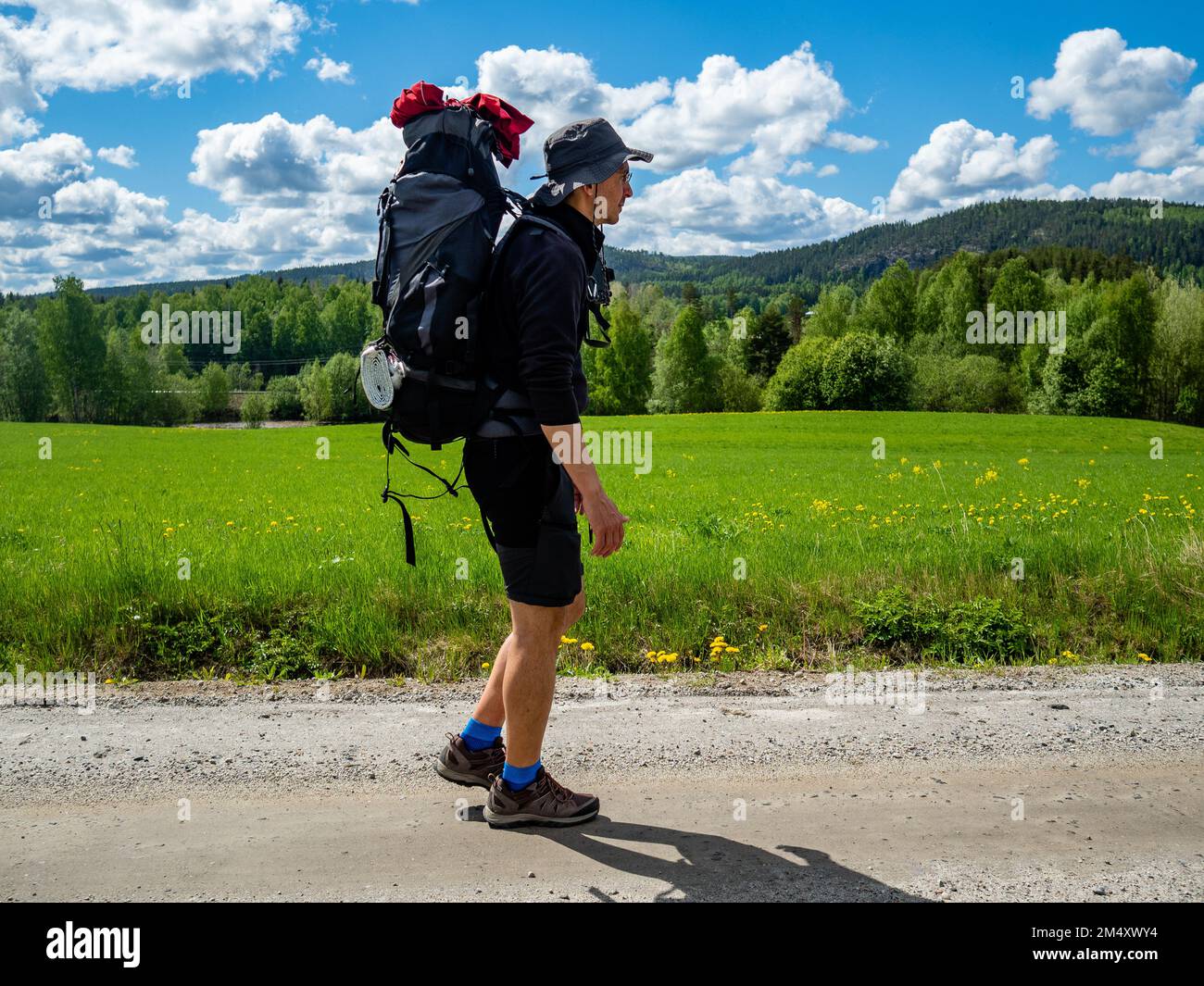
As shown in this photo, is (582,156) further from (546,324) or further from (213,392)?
(213,392)

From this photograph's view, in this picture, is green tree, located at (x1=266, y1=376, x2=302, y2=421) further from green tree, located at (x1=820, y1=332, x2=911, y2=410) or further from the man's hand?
the man's hand

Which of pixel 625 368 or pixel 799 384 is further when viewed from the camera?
pixel 625 368

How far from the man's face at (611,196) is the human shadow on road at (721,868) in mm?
2471

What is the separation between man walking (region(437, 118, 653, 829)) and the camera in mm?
3420

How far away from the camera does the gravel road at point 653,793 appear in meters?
3.26

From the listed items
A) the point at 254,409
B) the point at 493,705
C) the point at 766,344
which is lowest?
the point at 493,705

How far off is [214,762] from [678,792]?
7.23 feet

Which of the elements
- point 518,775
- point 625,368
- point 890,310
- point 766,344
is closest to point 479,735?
point 518,775

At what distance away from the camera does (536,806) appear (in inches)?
148

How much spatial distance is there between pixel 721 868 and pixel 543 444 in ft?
5.63

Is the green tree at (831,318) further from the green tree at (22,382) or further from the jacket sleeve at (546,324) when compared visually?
the jacket sleeve at (546,324)

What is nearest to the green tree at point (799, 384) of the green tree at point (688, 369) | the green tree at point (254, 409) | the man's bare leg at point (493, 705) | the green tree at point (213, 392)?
the green tree at point (688, 369)

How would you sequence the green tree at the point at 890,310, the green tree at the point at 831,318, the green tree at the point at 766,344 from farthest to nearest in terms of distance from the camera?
the green tree at the point at 831,318
the green tree at the point at 890,310
the green tree at the point at 766,344
